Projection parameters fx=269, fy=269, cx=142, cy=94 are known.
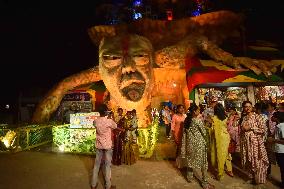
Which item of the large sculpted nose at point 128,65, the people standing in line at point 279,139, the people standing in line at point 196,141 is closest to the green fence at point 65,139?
the large sculpted nose at point 128,65

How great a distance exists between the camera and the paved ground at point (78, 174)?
18.8ft

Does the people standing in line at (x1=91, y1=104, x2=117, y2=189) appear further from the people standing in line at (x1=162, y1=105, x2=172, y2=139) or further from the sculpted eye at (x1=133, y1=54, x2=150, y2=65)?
the people standing in line at (x1=162, y1=105, x2=172, y2=139)

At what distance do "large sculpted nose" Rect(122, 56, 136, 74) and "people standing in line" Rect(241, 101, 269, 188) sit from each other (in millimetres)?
5051

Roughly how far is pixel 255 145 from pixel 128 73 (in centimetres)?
559

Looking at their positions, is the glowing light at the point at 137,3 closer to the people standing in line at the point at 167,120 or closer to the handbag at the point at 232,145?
the people standing in line at the point at 167,120

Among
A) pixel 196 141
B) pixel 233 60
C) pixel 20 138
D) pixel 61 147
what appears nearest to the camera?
pixel 196 141

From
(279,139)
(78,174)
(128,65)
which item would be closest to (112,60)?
(128,65)

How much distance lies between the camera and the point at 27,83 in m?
18.0

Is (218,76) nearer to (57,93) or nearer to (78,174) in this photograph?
(78,174)

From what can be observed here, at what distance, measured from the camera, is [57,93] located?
513 inches

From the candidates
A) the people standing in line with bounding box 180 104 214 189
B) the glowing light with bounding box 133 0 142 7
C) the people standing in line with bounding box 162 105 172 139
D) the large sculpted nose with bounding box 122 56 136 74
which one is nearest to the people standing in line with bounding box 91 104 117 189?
the people standing in line with bounding box 180 104 214 189

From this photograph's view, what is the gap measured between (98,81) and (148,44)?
173 inches

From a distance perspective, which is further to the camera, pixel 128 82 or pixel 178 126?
pixel 128 82

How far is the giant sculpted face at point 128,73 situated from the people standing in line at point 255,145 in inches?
191
